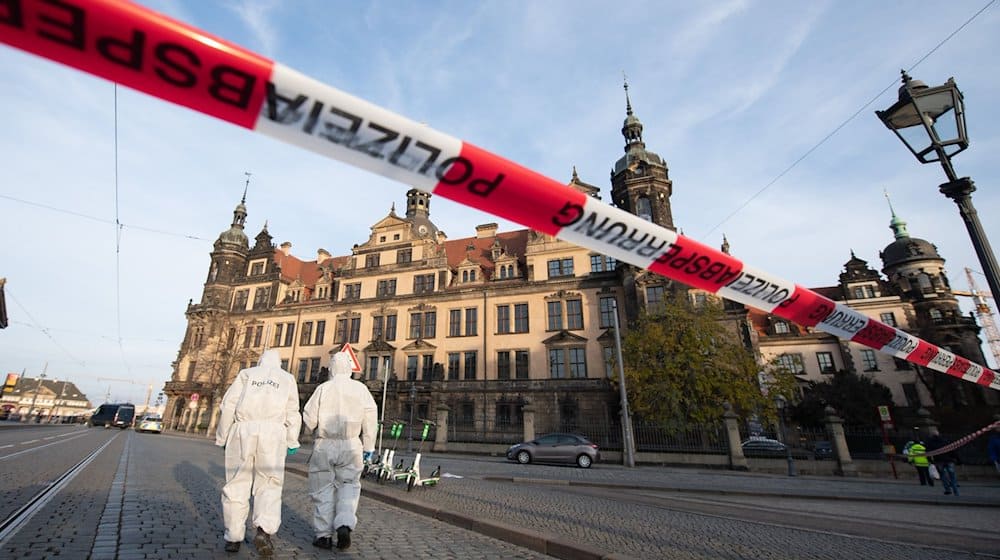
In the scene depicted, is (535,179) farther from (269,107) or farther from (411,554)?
(411,554)

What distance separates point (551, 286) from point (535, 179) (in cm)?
2765

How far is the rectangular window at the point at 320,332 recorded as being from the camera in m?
35.8

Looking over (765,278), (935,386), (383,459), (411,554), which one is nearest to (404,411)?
(383,459)

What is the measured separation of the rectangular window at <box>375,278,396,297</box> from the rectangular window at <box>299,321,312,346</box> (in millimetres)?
7147

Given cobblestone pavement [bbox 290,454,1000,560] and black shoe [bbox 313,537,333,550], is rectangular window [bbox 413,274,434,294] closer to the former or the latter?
cobblestone pavement [bbox 290,454,1000,560]

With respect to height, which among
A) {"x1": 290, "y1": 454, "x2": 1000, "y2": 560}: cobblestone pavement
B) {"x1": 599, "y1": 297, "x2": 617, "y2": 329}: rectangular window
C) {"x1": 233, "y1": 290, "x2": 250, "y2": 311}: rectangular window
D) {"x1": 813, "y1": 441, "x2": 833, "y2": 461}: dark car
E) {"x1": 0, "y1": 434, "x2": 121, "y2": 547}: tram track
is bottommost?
{"x1": 813, "y1": 441, "x2": 833, "y2": 461}: dark car

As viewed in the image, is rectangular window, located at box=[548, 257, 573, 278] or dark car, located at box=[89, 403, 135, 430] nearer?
rectangular window, located at box=[548, 257, 573, 278]

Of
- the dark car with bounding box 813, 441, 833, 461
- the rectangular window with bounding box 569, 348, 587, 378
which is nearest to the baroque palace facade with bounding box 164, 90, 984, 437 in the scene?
the rectangular window with bounding box 569, 348, 587, 378

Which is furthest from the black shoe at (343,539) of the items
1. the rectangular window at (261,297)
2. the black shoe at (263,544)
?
the rectangular window at (261,297)

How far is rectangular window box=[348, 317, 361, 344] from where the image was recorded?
113 ft

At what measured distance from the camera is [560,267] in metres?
30.6

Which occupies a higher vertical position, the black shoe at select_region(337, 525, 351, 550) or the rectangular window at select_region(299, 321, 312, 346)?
the rectangular window at select_region(299, 321, 312, 346)

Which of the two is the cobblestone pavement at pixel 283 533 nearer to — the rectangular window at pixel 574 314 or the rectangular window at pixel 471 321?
the rectangular window at pixel 574 314

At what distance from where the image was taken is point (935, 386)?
33.2 m
